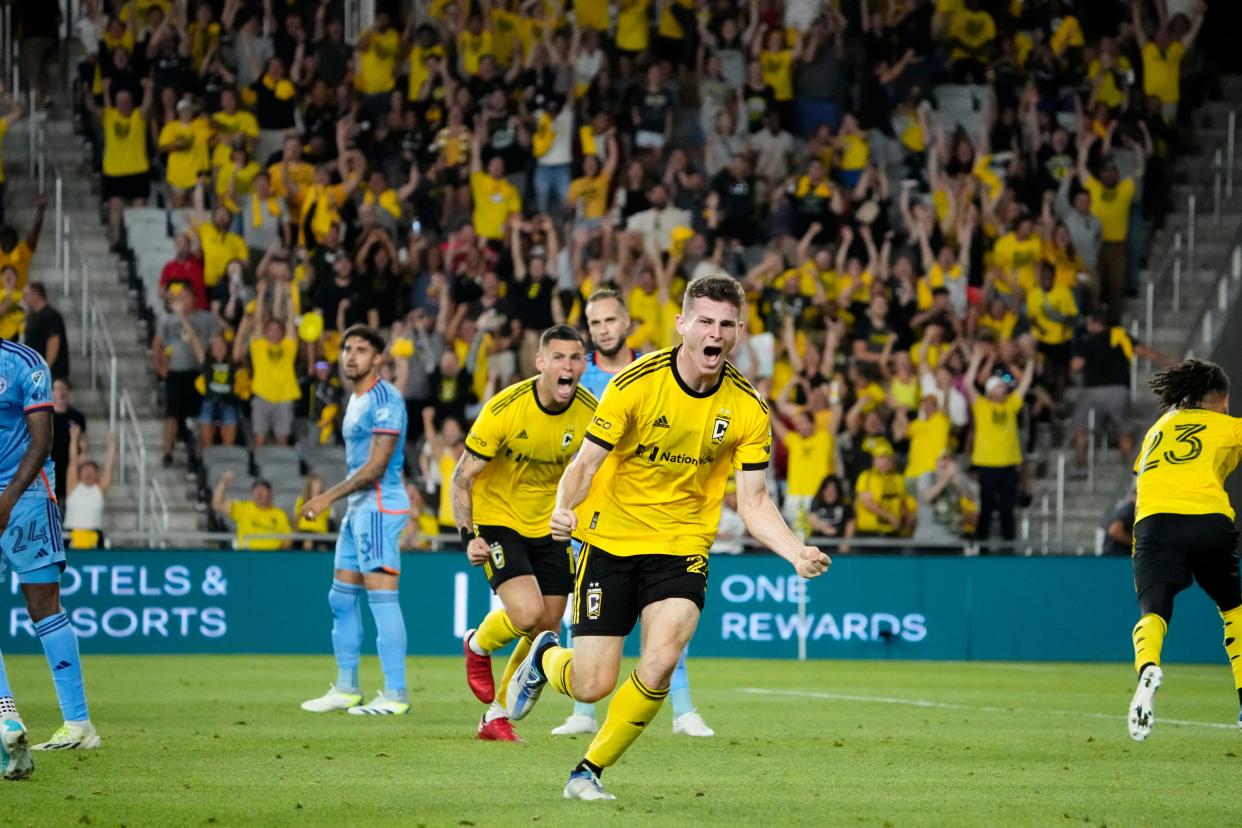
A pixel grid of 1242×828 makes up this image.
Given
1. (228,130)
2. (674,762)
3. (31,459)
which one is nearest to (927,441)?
(228,130)

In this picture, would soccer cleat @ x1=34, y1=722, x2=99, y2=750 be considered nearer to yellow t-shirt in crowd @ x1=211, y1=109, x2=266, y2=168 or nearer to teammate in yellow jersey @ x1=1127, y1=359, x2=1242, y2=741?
teammate in yellow jersey @ x1=1127, y1=359, x2=1242, y2=741

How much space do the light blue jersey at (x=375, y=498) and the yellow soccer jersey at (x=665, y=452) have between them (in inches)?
208

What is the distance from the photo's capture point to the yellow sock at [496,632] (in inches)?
495

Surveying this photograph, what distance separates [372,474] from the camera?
1451 centimetres

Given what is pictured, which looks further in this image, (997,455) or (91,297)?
(91,297)

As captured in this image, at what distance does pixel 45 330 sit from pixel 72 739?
44.6 ft

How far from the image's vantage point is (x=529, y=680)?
1131 cm

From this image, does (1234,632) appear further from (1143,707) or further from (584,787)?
(584,787)

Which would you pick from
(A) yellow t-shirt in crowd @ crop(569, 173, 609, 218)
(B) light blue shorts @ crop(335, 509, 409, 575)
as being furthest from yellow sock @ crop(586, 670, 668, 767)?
(A) yellow t-shirt in crowd @ crop(569, 173, 609, 218)

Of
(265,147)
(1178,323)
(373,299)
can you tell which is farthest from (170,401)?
(1178,323)

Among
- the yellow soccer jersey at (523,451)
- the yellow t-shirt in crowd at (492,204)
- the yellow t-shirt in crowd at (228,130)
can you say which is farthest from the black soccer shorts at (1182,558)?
the yellow t-shirt in crowd at (228,130)

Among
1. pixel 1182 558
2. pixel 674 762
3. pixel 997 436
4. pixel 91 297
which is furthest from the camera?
pixel 91 297

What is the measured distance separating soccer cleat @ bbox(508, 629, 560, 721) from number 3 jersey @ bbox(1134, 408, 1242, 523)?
4.16 metres

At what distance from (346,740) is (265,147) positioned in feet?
56.1
